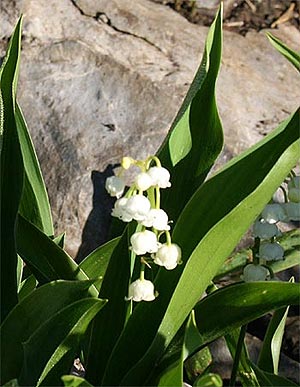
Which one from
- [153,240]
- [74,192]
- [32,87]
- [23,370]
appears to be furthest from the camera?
[32,87]

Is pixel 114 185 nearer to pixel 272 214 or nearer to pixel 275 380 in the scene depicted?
pixel 272 214

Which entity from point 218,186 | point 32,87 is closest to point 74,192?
point 32,87

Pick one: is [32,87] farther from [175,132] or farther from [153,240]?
[153,240]

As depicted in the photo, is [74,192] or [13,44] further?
[74,192]

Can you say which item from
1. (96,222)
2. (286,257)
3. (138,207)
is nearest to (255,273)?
(138,207)

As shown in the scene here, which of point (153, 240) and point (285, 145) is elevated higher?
point (285, 145)

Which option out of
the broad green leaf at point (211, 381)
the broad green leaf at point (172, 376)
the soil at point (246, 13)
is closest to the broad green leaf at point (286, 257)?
the broad green leaf at point (172, 376)

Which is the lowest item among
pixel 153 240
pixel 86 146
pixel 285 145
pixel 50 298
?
pixel 86 146

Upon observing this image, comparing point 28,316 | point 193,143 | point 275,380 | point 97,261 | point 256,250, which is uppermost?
point 193,143
